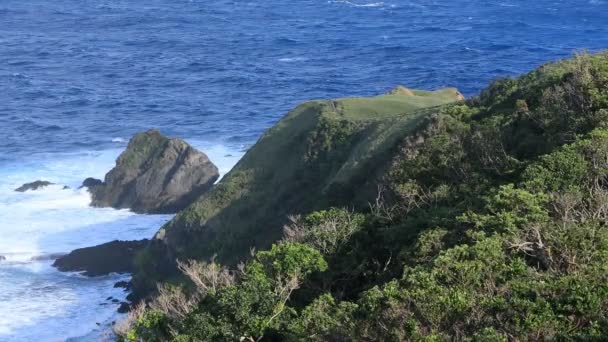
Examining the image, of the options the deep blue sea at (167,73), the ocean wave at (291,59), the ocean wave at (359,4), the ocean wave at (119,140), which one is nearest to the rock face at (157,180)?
the deep blue sea at (167,73)

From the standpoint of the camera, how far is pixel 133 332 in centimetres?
2802

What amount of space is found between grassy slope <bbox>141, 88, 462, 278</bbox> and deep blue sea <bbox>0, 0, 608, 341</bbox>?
24.4 ft

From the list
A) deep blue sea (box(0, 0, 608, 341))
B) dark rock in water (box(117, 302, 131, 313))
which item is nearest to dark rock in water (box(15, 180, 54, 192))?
deep blue sea (box(0, 0, 608, 341))

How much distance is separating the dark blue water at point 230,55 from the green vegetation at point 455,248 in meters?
48.4

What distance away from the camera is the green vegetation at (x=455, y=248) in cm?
2273

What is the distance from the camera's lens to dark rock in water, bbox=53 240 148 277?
61.3m

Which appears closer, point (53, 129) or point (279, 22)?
point (53, 129)

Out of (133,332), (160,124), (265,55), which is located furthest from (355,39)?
(133,332)

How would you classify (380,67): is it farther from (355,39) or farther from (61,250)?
(61,250)

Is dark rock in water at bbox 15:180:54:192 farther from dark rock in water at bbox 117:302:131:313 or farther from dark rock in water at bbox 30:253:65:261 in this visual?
dark rock in water at bbox 117:302:131:313

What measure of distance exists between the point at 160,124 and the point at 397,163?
52999 millimetres

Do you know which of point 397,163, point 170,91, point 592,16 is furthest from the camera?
point 592,16

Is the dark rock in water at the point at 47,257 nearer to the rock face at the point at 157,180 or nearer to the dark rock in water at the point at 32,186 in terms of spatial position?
the rock face at the point at 157,180

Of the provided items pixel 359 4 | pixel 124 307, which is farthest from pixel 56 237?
pixel 359 4
